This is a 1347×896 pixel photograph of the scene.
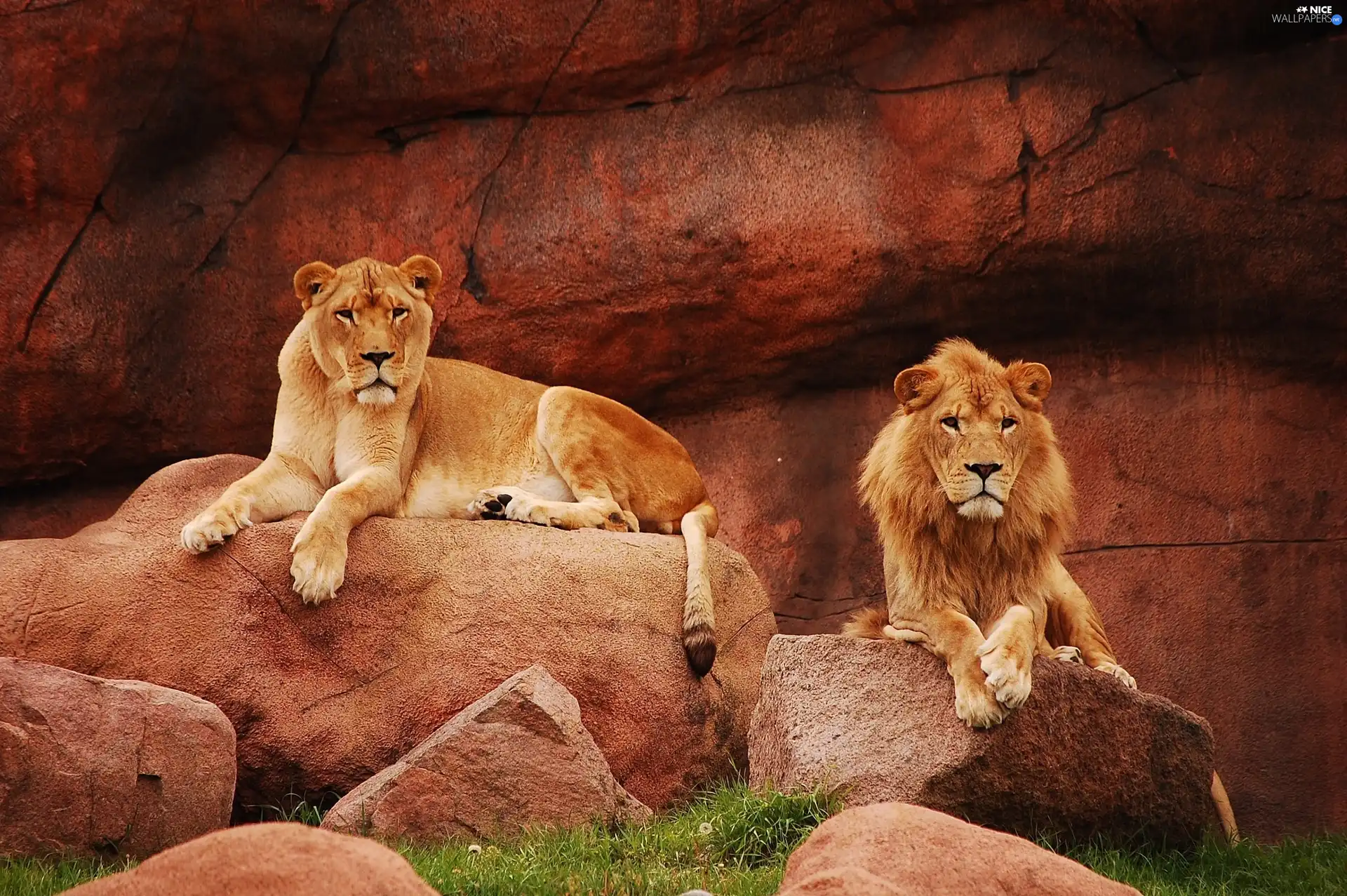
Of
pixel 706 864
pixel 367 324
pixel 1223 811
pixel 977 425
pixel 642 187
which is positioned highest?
pixel 642 187

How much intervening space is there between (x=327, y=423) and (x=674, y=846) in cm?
286

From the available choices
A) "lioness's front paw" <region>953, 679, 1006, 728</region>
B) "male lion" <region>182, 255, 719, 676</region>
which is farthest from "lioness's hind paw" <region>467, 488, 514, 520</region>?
"lioness's front paw" <region>953, 679, 1006, 728</region>

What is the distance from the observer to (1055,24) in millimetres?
7934

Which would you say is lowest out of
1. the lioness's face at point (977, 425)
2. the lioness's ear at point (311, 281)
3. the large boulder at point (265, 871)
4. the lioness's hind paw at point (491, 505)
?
the large boulder at point (265, 871)

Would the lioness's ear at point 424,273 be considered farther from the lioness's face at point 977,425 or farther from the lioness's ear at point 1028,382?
the lioness's ear at point 1028,382

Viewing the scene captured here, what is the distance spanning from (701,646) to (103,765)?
96.7 inches

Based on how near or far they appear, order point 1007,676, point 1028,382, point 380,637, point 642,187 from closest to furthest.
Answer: point 1007,676, point 1028,382, point 380,637, point 642,187

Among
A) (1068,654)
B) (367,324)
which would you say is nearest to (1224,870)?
(1068,654)

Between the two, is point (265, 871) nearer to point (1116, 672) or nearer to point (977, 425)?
point (977, 425)

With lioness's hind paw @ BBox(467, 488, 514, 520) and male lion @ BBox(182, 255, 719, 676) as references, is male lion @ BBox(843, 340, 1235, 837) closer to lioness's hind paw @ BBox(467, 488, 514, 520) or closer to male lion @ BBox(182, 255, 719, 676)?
male lion @ BBox(182, 255, 719, 676)

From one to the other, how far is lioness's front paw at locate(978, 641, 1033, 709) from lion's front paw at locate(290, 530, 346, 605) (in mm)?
2690

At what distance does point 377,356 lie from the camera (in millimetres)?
6902

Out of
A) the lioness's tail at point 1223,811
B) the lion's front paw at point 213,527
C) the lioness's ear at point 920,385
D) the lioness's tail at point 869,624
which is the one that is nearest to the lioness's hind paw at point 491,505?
the lion's front paw at point 213,527

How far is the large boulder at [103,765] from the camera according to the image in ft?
16.3
